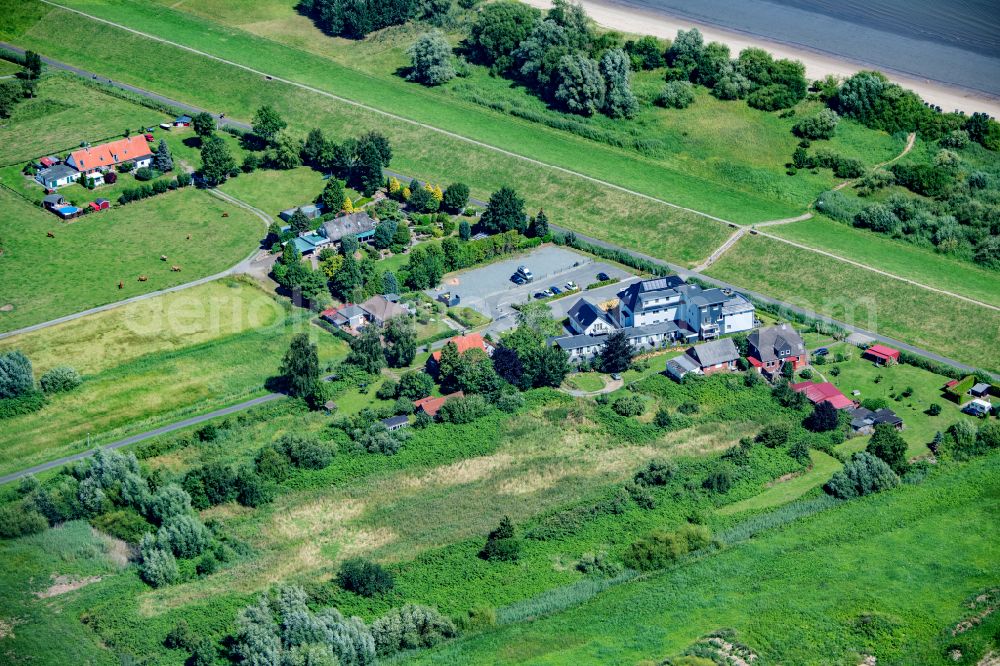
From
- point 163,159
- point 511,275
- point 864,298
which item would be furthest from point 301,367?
point 864,298

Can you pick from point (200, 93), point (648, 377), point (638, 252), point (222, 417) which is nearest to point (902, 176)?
point (638, 252)

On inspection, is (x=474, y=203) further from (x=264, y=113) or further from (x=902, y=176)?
(x=902, y=176)

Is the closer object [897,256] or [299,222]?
[897,256]

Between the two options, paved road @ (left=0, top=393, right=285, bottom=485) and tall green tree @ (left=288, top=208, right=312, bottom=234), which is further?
tall green tree @ (left=288, top=208, right=312, bottom=234)

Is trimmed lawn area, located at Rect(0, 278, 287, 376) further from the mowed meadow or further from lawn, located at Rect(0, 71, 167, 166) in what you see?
lawn, located at Rect(0, 71, 167, 166)

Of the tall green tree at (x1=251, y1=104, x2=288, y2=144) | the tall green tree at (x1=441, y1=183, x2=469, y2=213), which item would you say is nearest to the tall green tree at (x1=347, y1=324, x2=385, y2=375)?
the tall green tree at (x1=441, y1=183, x2=469, y2=213)

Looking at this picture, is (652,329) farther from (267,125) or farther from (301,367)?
(267,125)
